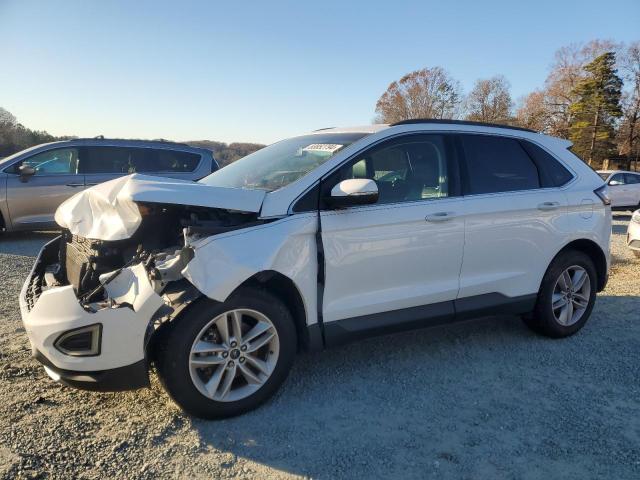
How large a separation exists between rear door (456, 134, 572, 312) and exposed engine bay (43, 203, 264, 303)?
177cm

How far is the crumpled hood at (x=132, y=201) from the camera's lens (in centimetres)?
282

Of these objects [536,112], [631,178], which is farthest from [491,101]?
[631,178]

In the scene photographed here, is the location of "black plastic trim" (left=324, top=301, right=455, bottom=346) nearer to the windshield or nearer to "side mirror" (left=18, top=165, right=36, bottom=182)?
the windshield

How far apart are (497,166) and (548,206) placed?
58cm

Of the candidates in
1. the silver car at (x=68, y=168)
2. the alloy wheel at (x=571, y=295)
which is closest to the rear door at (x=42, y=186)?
the silver car at (x=68, y=168)

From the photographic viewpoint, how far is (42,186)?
29.1 ft

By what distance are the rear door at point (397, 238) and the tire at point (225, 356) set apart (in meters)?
0.40

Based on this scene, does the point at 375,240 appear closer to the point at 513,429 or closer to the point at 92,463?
the point at 513,429

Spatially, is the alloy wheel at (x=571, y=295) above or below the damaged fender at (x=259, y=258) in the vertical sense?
below

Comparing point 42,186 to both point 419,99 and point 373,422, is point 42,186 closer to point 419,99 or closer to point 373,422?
point 373,422

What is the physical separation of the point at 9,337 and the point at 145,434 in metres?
2.12

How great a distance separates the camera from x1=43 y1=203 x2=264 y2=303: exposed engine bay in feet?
9.38

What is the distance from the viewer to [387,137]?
11.6 ft

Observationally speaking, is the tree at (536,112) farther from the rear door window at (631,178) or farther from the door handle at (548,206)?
the door handle at (548,206)
